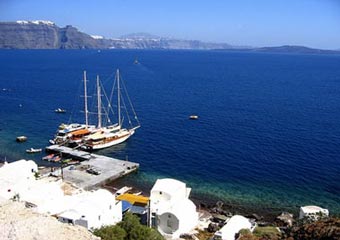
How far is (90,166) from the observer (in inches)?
2210

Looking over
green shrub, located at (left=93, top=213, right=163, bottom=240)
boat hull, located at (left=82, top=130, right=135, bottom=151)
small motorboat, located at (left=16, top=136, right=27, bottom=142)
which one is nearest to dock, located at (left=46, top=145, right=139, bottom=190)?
boat hull, located at (left=82, top=130, right=135, bottom=151)

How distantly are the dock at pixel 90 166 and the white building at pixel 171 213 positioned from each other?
1229 cm

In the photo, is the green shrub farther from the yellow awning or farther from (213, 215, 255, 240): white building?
the yellow awning

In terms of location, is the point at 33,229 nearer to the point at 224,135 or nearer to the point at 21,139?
→ the point at 21,139

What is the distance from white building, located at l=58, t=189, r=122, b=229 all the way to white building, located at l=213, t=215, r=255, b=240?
31.3 feet

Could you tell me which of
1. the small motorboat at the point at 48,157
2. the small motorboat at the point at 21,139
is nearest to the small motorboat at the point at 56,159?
the small motorboat at the point at 48,157

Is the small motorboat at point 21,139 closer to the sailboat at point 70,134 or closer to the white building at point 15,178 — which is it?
the sailboat at point 70,134

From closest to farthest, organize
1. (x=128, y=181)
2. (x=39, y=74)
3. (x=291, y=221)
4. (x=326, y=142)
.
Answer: (x=291, y=221) < (x=128, y=181) < (x=326, y=142) < (x=39, y=74)

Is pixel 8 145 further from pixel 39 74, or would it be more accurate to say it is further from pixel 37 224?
pixel 39 74

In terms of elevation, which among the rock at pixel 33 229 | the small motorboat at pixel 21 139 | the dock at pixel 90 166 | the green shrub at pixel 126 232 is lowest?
the dock at pixel 90 166

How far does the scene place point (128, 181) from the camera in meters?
53.2

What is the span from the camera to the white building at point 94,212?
3353 cm

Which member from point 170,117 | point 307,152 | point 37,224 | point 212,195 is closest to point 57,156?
point 212,195

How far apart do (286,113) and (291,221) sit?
5406 cm
